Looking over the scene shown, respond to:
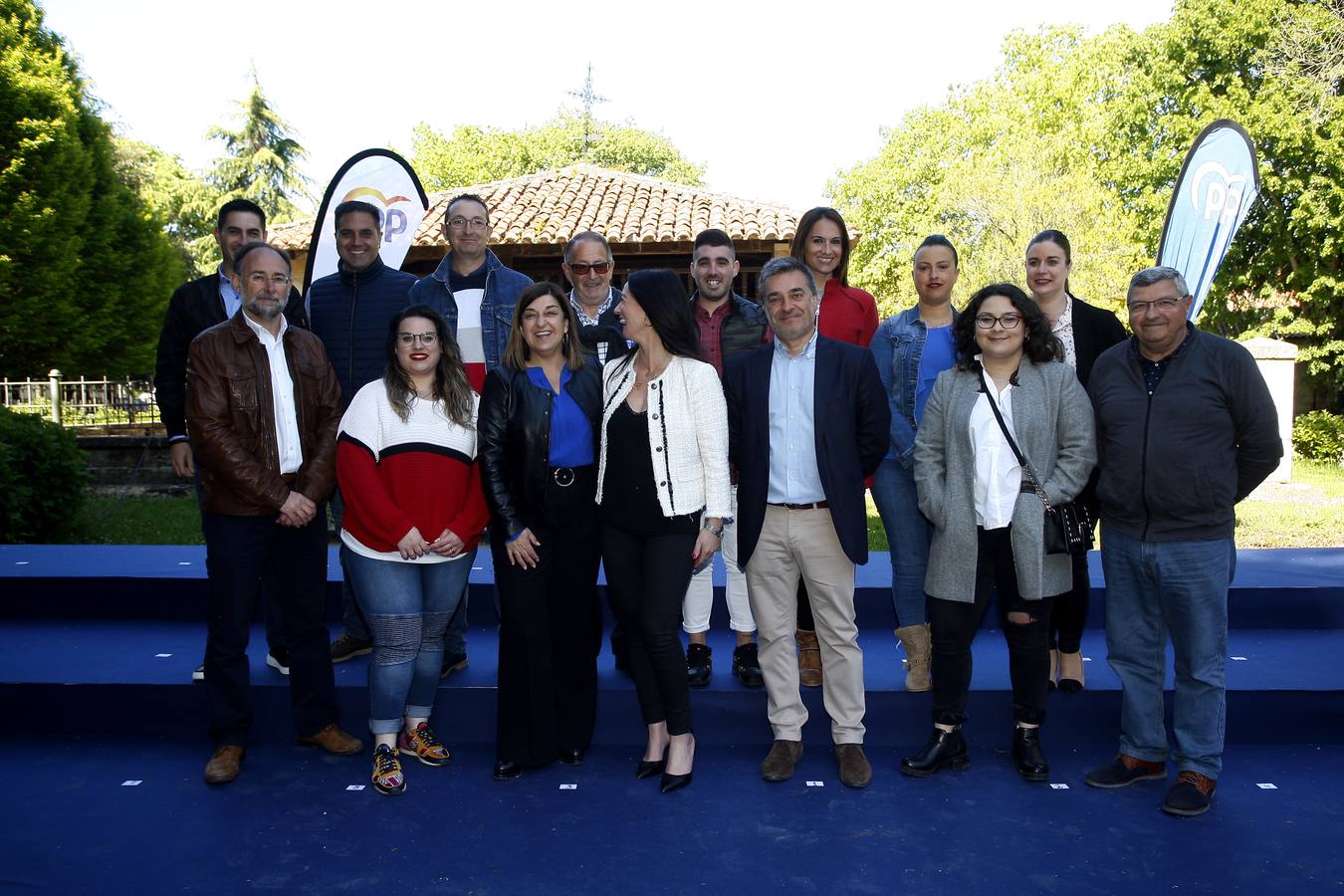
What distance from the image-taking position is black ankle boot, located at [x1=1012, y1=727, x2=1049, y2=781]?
3.53 m

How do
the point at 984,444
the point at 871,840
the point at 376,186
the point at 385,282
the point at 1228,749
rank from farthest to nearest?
the point at 376,186 → the point at 385,282 → the point at 1228,749 → the point at 984,444 → the point at 871,840

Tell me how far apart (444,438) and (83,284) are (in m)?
22.7

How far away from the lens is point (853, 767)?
353cm

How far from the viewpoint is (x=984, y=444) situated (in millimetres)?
3412

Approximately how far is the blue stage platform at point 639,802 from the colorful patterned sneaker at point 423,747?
0.07 meters

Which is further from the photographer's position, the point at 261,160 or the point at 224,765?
the point at 261,160

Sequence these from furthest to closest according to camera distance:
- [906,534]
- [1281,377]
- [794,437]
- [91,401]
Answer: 1. [91,401]
2. [1281,377]
3. [906,534]
4. [794,437]

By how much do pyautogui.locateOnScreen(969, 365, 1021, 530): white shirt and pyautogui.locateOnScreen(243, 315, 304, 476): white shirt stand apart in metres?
2.55

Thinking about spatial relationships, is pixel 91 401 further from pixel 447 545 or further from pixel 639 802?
pixel 639 802

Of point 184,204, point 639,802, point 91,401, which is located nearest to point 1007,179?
point 91,401

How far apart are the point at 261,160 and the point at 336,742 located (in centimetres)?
3521

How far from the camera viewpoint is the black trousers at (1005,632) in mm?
3418

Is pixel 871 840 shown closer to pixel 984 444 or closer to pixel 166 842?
pixel 984 444

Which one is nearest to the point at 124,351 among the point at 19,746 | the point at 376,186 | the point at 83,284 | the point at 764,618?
the point at 83,284
